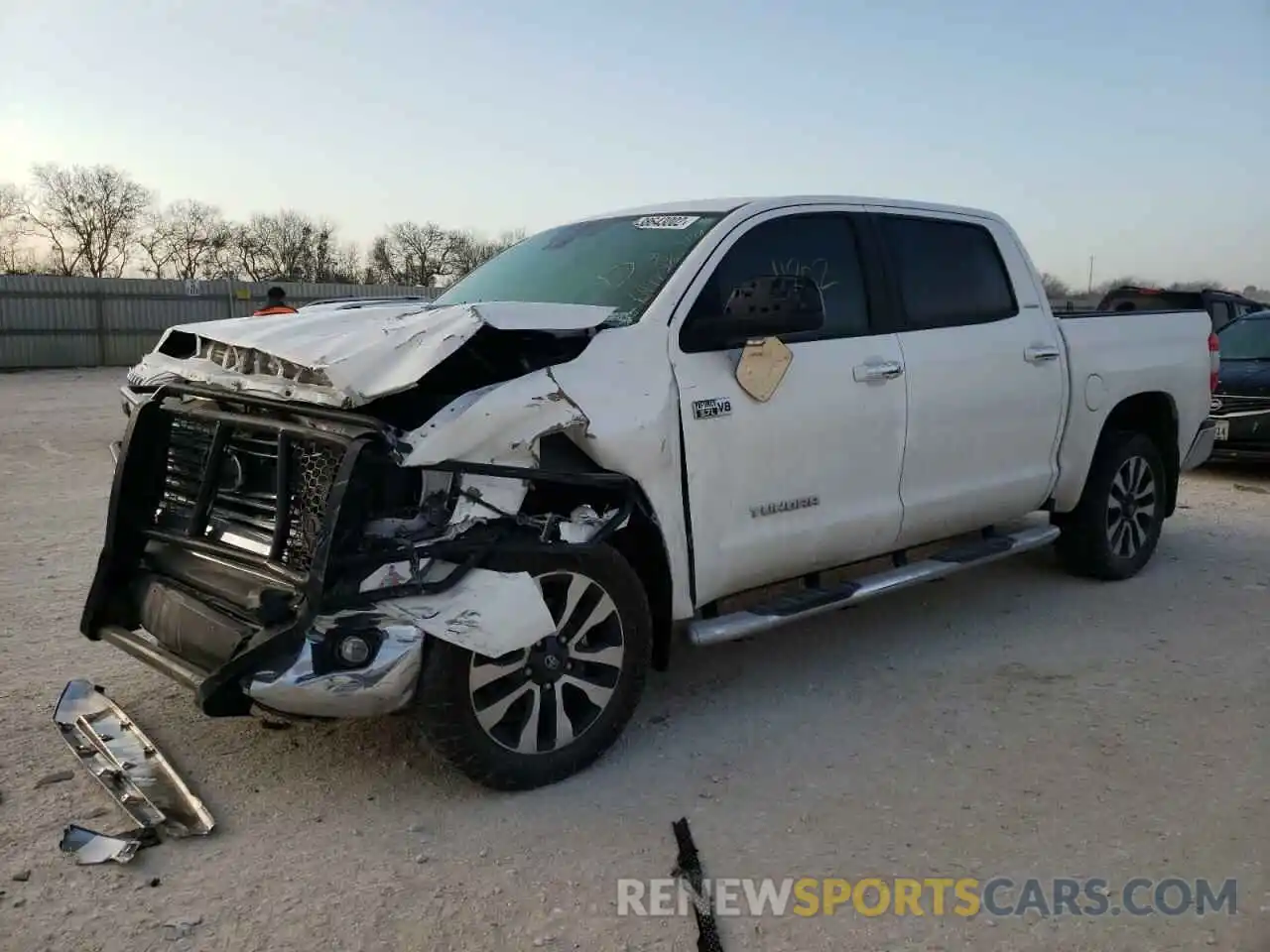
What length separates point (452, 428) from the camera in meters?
3.22

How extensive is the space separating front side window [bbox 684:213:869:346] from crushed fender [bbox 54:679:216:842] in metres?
2.52

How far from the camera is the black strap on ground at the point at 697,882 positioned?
271cm

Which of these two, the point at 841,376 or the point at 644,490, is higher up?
the point at 841,376

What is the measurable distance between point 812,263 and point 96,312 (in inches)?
1015

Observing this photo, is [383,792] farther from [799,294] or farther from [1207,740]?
[1207,740]

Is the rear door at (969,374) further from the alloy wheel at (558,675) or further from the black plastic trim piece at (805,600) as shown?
the alloy wheel at (558,675)

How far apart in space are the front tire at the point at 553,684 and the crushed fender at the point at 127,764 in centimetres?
82

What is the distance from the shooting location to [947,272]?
16.5 ft

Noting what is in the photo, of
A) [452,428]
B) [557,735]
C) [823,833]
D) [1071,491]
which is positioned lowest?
[823,833]

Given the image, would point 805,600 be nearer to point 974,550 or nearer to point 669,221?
point 974,550

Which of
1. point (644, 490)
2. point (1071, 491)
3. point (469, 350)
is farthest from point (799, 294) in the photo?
point (1071, 491)

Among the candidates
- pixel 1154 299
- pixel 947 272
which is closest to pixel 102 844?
pixel 947 272

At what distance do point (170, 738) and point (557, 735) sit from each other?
4.86ft

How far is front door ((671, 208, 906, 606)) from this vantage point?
386 centimetres
